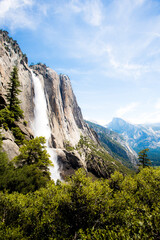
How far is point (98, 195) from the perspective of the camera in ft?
45.2

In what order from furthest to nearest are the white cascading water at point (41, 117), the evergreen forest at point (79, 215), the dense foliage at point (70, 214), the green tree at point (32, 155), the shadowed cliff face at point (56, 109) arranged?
the shadowed cliff face at point (56, 109) < the white cascading water at point (41, 117) < the green tree at point (32, 155) < the dense foliage at point (70, 214) < the evergreen forest at point (79, 215)

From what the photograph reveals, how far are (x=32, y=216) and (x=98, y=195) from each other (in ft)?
24.2

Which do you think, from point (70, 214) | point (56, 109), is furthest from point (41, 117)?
point (70, 214)

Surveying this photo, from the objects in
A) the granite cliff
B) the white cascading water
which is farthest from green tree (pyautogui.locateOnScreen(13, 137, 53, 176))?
the white cascading water

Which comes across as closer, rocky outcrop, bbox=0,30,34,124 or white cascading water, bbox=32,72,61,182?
rocky outcrop, bbox=0,30,34,124

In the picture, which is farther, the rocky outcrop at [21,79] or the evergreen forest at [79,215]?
the rocky outcrop at [21,79]

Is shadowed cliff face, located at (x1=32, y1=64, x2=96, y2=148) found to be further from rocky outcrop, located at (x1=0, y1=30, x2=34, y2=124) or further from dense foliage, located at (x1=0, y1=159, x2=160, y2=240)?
dense foliage, located at (x1=0, y1=159, x2=160, y2=240)

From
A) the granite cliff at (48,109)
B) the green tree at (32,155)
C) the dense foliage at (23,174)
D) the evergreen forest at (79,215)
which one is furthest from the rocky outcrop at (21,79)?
the evergreen forest at (79,215)

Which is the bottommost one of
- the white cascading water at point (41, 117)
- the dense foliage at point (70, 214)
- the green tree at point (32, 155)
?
the dense foliage at point (70, 214)

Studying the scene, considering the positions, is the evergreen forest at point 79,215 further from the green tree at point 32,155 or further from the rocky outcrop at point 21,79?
the rocky outcrop at point 21,79

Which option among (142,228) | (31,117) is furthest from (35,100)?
(142,228)

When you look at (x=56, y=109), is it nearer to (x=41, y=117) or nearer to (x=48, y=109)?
(x=48, y=109)

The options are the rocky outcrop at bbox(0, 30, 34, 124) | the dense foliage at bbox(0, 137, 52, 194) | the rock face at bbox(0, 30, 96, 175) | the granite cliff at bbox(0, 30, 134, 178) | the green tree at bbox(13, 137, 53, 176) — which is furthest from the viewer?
the rocky outcrop at bbox(0, 30, 34, 124)

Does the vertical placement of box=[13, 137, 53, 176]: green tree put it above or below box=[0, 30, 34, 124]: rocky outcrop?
below
